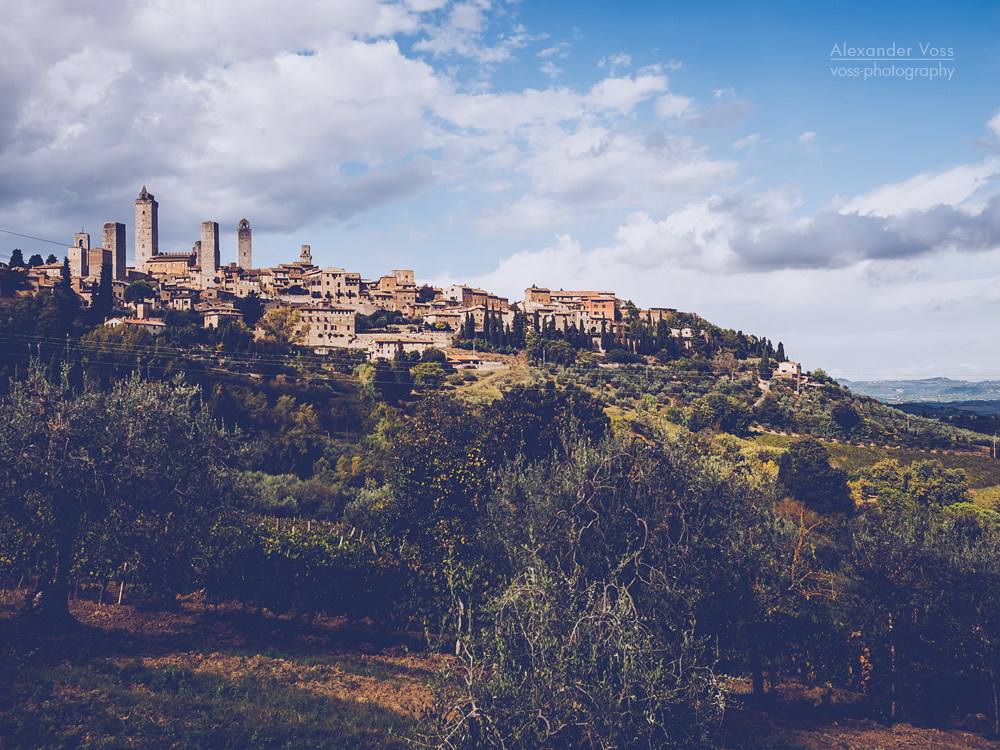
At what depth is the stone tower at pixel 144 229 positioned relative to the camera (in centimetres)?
12769

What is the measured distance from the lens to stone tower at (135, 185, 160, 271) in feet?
419

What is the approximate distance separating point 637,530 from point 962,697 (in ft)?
36.2

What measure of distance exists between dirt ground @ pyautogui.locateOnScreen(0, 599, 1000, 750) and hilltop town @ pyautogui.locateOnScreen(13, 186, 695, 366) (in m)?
68.7

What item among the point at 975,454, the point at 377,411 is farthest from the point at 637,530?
the point at 975,454

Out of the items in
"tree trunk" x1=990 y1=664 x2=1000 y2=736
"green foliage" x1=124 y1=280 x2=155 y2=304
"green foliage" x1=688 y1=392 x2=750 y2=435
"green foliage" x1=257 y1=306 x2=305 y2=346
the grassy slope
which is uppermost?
"green foliage" x1=124 y1=280 x2=155 y2=304

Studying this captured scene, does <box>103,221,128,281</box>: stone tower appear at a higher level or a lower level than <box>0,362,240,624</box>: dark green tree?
higher

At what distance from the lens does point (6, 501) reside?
51.0ft

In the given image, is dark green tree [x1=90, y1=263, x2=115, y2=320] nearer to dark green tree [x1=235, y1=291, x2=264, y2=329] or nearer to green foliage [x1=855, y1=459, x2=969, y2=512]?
dark green tree [x1=235, y1=291, x2=264, y2=329]

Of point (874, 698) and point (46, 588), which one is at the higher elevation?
point (46, 588)

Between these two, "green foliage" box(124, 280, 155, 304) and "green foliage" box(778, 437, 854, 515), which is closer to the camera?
"green foliage" box(778, 437, 854, 515)

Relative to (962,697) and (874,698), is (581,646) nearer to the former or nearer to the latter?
(874,698)

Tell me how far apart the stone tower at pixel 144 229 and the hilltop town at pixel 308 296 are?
204 millimetres

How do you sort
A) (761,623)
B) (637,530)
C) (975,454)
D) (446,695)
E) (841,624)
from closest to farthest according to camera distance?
(446,695)
(637,530)
(761,623)
(841,624)
(975,454)

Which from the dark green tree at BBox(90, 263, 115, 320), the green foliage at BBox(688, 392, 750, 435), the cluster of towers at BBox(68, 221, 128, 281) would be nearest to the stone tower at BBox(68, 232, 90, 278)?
the cluster of towers at BBox(68, 221, 128, 281)
